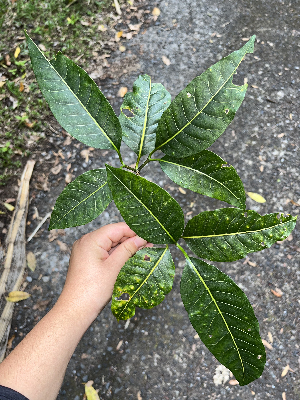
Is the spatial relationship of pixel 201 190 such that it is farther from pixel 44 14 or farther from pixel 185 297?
pixel 44 14

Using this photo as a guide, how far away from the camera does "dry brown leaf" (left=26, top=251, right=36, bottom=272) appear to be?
2.44m

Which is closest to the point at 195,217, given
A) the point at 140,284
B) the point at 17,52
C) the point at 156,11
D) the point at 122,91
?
the point at 140,284

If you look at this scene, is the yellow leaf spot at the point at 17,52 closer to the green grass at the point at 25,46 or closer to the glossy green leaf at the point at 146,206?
the green grass at the point at 25,46

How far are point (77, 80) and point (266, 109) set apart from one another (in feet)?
6.92

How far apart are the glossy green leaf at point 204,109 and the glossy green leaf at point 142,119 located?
12cm

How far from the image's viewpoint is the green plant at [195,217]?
3.10ft

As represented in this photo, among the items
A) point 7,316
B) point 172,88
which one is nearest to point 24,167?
point 7,316

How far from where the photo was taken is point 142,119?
3.97ft

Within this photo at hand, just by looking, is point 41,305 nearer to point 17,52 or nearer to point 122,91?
point 122,91

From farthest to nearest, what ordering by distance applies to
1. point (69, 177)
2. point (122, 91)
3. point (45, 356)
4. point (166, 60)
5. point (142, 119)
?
point (166, 60) → point (122, 91) → point (69, 177) → point (45, 356) → point (142, 119)

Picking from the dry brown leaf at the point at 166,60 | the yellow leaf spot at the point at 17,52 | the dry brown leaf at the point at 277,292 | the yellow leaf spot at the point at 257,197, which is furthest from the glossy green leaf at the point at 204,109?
the yellow leaf spot at the point at 17,52

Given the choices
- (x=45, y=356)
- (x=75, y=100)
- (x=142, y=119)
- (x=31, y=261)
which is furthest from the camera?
(x=31, y=261)

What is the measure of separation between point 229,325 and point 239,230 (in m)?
0.29

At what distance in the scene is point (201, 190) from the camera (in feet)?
3.69
